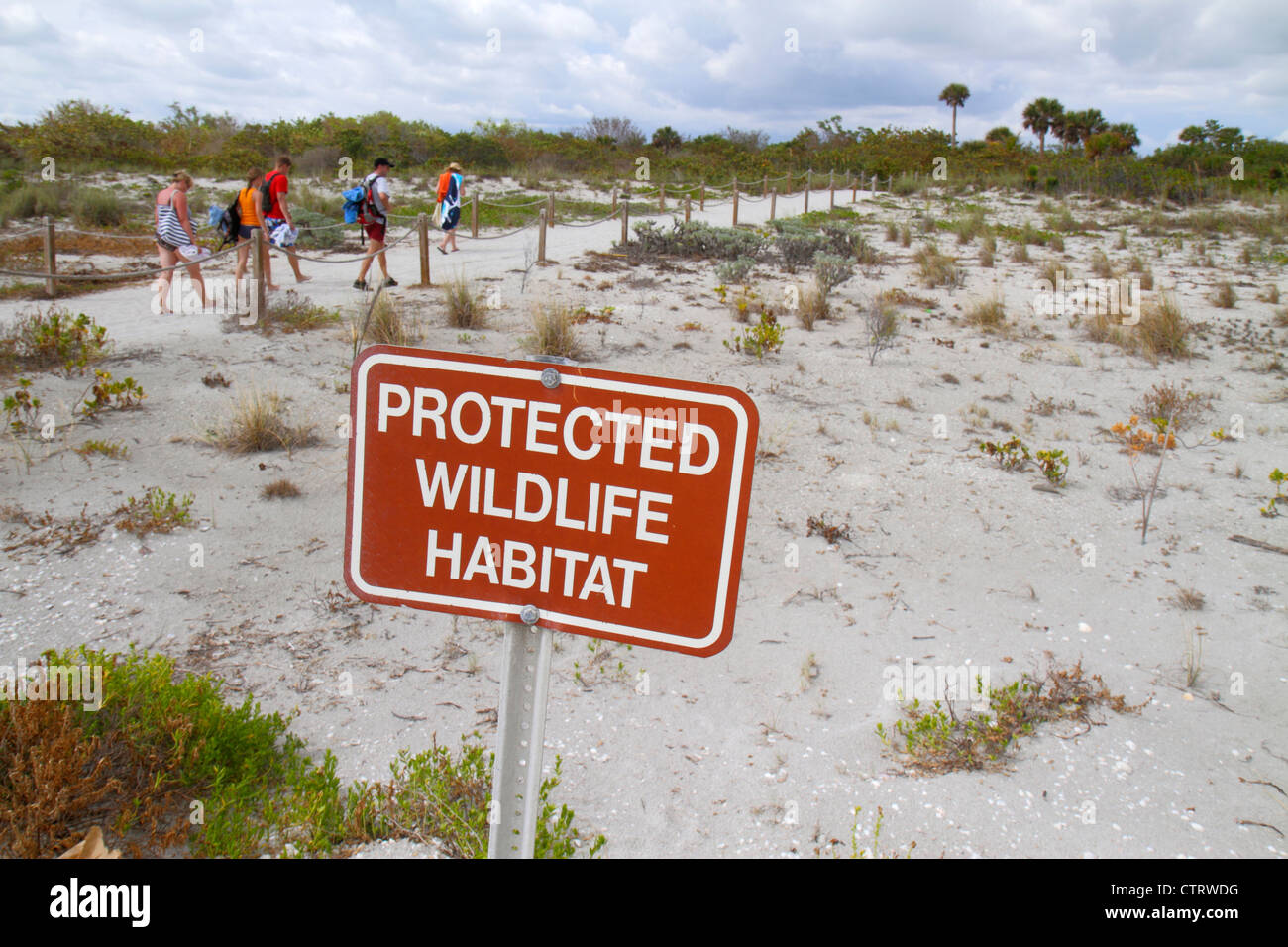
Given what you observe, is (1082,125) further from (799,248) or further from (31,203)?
(31,203)

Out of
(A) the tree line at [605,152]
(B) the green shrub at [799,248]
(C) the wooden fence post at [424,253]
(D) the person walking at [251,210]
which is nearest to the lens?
(D) the person walking at [251,210]

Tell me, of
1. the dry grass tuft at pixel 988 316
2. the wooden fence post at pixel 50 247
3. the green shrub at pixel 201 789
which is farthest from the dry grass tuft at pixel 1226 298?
the wooden fence post at pixel 50 247

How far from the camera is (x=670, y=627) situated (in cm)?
139

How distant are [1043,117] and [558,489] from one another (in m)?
51.2

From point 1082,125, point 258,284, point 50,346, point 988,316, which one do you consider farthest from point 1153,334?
point 1082,125

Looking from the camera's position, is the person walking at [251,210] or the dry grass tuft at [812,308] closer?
the person walking at [251,210]

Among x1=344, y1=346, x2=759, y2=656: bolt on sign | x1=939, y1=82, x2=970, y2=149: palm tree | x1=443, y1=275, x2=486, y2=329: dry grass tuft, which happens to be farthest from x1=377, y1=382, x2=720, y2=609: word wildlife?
x1=939, y1=82, x2=970, y2=149: palm tree

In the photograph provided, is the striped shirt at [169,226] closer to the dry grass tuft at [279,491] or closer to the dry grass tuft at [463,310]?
the dry grass tuft at [463,310]

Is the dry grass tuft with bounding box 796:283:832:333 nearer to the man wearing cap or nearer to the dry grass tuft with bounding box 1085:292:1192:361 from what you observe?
the dry grass tuft with bounding box 1085:292:1192:361

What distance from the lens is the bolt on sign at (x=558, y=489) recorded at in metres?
1.34

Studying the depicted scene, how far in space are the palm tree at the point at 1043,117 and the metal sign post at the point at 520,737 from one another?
49.2 m

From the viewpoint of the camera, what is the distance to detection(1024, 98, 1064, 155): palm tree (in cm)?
4375

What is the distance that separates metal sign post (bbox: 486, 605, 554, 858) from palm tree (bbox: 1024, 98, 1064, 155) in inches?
1938

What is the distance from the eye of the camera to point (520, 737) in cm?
145
